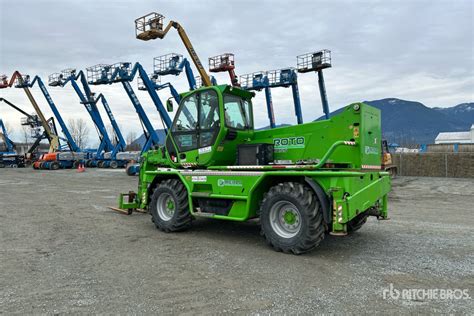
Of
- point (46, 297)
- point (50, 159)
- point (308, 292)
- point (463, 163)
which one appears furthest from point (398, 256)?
point (50, 159)

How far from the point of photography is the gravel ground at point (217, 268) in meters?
3.92

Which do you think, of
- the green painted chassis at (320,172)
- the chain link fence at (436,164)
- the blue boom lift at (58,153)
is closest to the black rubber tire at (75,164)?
the blue boom lift at (58,153)

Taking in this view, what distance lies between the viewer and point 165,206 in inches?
307

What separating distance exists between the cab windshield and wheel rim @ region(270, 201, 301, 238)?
2.09m

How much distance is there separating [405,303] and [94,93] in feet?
117

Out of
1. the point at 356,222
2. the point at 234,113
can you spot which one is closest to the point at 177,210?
the point at 234,113

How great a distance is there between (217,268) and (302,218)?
149 centimetres

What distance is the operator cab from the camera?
23.2ft

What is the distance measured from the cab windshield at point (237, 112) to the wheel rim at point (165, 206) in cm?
206

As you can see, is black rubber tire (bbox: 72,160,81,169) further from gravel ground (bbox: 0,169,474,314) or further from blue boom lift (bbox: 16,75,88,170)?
gravel ground (bbox: 0,169,474,314)

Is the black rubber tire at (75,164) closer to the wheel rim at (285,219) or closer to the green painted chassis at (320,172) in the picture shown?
the green painted chassis at (320,172)

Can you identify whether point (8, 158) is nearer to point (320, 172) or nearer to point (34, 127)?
point (34, 127)

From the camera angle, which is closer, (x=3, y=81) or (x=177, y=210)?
(x=177, y=210)

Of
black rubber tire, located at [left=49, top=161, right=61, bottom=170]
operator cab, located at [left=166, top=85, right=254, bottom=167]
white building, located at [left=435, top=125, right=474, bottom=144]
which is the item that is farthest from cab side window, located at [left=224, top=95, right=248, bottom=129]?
white building, located at [left=435, top=125, right=474, bottom=144]
